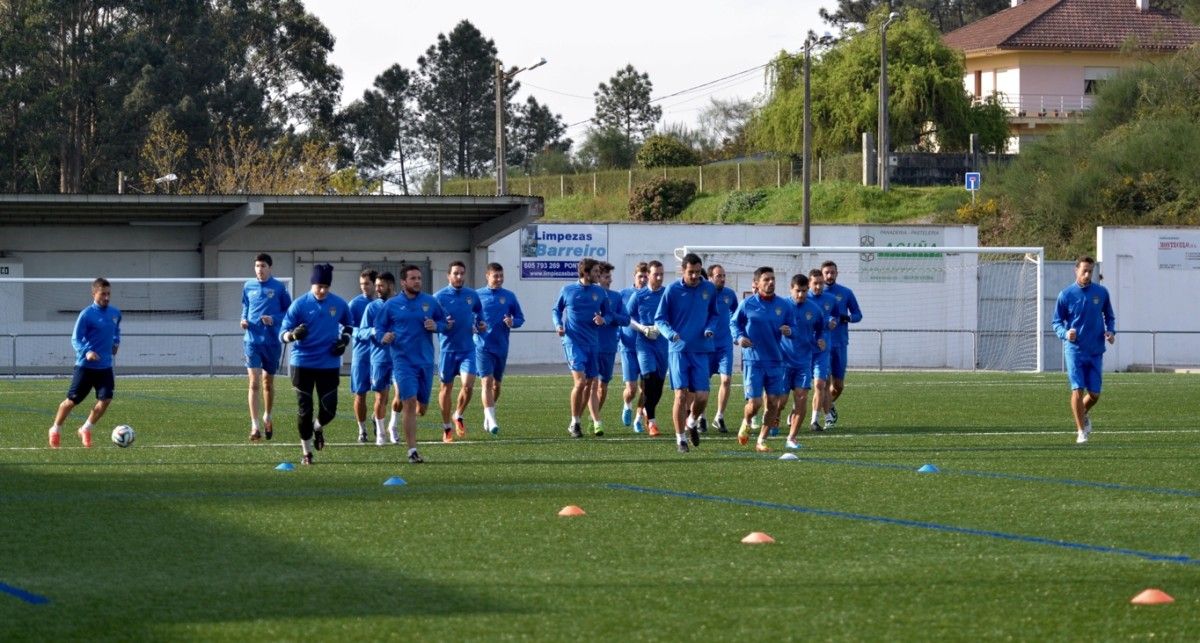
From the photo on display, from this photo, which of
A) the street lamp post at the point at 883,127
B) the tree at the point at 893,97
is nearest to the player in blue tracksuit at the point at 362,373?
the street lamp post at the point at 883,127

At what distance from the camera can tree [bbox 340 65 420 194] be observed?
7631 cm

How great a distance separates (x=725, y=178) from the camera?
210 ft

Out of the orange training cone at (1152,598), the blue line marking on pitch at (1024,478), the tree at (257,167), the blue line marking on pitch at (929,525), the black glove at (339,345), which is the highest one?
the tree at (257,167)

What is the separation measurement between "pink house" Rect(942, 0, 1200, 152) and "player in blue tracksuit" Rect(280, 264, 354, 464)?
5798cm

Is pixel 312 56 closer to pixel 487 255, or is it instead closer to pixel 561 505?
pixel 487 255

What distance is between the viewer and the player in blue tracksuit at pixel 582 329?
741 inches

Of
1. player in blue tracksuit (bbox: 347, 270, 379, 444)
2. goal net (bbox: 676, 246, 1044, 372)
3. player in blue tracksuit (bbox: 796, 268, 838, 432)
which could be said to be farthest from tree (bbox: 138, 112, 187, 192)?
player in blue tracksuit (bbox: 347, 270, 379, 444)

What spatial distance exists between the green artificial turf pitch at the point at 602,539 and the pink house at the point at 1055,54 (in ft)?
182

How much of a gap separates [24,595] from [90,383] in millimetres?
9377

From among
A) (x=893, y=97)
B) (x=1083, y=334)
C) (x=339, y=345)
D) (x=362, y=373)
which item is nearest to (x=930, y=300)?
(x=1083, y=334)

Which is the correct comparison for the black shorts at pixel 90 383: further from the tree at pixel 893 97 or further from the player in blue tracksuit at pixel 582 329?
the tree at pixel 893 97

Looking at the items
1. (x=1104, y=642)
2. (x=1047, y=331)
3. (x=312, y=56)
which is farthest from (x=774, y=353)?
(x=312, y=56)

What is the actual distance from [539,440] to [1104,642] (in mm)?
11336

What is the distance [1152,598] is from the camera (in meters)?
8.06
